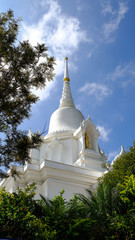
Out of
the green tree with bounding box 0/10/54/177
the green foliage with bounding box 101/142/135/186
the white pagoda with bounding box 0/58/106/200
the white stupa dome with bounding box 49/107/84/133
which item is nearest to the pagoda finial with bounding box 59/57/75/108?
the white pagoda with bounding box 0/58/106/200

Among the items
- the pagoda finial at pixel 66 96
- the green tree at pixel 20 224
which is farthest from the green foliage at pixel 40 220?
the pagoda finial at pixel 66 96

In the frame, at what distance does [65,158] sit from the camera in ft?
62.3

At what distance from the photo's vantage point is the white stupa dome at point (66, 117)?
21.2 metres

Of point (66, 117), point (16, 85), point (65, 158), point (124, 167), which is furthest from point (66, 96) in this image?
point (16, 85)

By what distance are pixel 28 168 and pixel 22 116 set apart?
5.95 metres

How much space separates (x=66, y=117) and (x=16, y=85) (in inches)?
567

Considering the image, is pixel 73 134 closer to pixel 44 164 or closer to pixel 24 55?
pixel 44 164

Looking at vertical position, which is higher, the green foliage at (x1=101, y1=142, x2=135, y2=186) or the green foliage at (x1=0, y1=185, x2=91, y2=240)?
the green foliage at (x1=101, y1=142, x2=135, y2=186)

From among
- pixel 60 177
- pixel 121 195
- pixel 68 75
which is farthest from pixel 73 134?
pixel 121 195

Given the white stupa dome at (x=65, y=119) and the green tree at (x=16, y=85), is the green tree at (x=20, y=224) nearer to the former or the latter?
the green tree at (x=16, y=85)

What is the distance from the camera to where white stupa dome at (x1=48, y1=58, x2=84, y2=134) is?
69.7 ft

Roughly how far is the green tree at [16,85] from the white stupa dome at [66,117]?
12.9 meters

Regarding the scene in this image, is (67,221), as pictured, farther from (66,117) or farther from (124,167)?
(66,117)

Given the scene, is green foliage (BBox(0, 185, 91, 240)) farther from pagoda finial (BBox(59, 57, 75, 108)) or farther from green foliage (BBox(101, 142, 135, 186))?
pagoda finial (BBox(59, 57, 75, 108))
